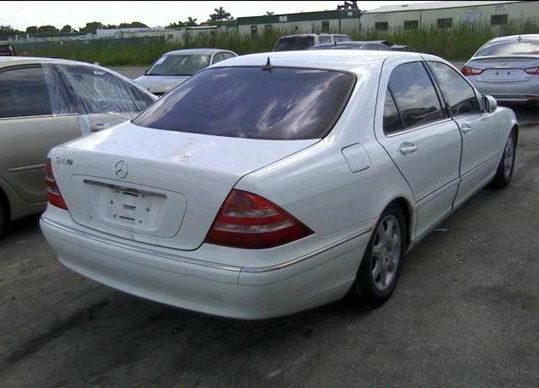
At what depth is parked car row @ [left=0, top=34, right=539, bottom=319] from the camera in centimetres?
269

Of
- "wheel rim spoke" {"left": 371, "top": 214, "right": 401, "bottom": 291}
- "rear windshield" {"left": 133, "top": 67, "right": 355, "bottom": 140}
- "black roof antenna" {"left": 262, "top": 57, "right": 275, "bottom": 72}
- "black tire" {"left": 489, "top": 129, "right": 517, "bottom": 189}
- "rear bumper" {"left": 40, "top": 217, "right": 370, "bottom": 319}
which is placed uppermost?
"black roof antenna" {"left": 262, "top": 57, "right": 275, "bottom": 72}

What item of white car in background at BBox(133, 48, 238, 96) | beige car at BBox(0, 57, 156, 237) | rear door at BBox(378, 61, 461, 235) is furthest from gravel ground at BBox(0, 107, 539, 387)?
white car in background at BBox(133, 48, 238, 96)

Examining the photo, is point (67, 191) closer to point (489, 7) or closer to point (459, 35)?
point (459, 35)

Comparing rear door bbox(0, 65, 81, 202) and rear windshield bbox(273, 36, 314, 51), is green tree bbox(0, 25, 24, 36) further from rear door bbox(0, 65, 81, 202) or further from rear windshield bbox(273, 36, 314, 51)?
rear door bbox(0, 65, 81, 202)

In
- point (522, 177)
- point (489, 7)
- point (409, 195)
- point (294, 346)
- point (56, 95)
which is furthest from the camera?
point (489, 7)

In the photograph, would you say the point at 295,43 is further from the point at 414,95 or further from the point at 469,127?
the point at 414,95

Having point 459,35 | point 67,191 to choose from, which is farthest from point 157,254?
point 459,35

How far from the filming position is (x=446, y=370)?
9.39 feet

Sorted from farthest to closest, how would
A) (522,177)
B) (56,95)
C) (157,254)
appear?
(522,177), (56,95), (157,254)

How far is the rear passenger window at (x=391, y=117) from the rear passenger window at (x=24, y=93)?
2991mm

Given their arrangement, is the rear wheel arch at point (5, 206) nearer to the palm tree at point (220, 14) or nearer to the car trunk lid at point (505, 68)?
the car trunk lid at point (505, 68)

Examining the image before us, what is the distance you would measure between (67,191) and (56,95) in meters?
2.28

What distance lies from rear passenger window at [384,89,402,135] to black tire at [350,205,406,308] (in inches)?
18.4

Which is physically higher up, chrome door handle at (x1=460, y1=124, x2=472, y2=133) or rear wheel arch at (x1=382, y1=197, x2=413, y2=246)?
chrome door handle at (x1=460, y1=124, x2=472, y2=133)
